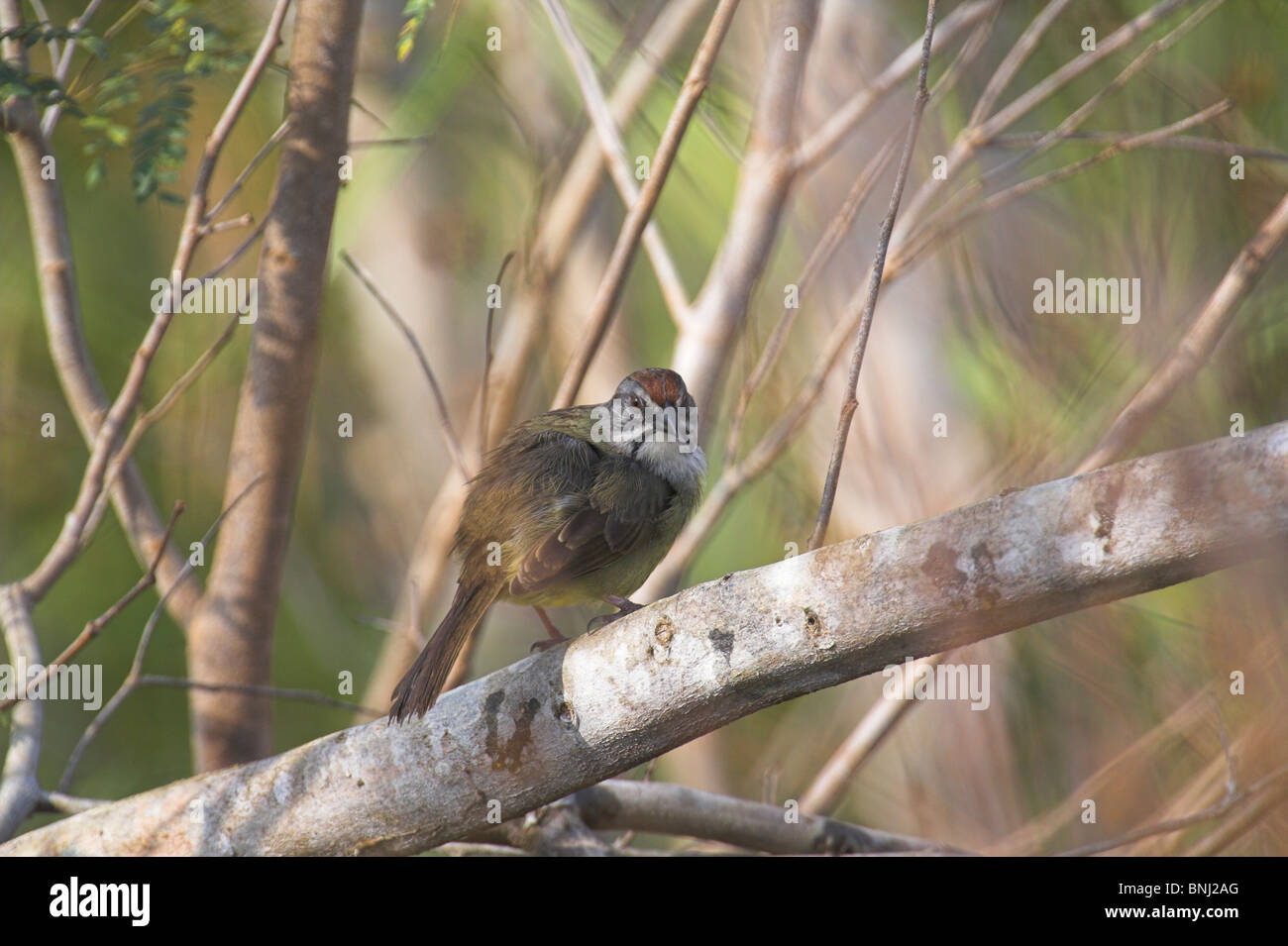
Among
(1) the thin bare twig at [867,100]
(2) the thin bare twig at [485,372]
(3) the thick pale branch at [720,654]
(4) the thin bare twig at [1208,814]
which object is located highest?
(1) the thin bare twig at [867,100]

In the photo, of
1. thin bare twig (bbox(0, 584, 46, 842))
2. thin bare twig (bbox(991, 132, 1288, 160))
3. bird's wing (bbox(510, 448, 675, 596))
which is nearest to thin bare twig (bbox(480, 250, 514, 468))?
bird's wing (bbox(510, 448, 675, 596))

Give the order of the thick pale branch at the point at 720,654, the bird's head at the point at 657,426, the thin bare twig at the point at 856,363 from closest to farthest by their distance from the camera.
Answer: the thick pale branch at the point at 720,654, the thin bare twig at the point at 856,363, the bird's head at the point at 657,426

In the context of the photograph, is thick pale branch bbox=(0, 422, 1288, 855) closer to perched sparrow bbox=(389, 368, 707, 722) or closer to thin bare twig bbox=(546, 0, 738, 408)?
perched sparrow bbox=(389, 368, 707, 722)

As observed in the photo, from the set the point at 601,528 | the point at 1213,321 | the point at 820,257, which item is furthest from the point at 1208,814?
the point at 820,257

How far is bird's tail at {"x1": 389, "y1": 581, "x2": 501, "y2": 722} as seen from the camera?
91.7 inches

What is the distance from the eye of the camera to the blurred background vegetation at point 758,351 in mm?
3490

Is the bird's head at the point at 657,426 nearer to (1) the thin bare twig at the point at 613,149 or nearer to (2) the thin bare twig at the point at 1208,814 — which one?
(1) the thin bare twig at the point at 613,149

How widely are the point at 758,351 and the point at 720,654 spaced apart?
277cm

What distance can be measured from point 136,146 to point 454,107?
14.2 feet

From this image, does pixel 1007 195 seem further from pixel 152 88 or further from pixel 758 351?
pixel 152 88

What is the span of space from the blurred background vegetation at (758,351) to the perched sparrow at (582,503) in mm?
819

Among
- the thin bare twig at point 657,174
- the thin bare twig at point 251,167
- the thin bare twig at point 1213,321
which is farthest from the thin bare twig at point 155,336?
the thin bare twig at point 1213,321

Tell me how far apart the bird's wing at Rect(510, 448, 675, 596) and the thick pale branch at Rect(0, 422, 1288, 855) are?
0.49m

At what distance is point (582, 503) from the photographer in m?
3.01
